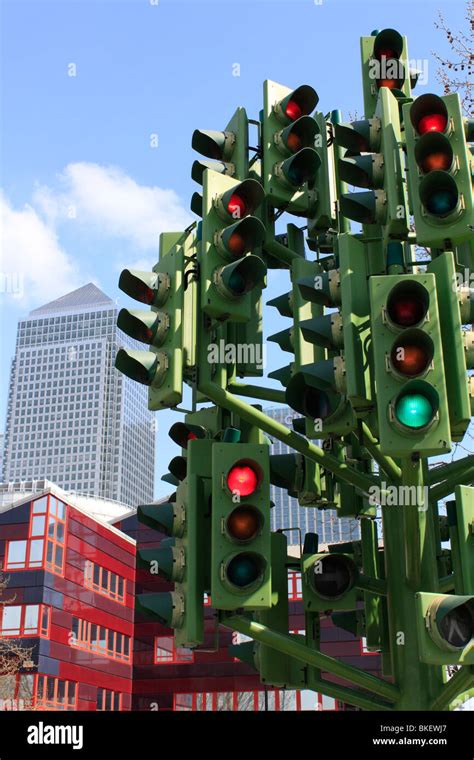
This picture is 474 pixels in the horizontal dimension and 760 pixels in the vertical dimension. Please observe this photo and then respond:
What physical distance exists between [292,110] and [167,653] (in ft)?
156

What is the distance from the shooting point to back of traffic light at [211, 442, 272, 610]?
6.31m

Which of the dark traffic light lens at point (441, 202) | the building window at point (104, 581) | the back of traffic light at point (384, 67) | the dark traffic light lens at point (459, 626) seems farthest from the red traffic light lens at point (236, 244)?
the building window at point (104, 581)

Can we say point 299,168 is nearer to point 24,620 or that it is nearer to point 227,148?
point 227,148

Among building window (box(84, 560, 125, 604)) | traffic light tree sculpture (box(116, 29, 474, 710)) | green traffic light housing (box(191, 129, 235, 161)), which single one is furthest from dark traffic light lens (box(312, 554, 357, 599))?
building window (box(84, 560, 125, 604))

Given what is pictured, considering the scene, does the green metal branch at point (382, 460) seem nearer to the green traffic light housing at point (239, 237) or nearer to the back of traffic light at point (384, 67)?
the green traffic light housing at point (239, 237)

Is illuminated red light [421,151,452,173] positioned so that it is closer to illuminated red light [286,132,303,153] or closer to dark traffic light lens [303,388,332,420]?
dark traffic light lens [303,388,332,420]

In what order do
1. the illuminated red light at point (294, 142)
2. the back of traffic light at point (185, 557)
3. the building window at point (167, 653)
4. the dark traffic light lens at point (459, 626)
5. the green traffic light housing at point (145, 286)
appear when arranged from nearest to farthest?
the dark traffic light lens at point (459, 626) < the back of traffic light at point (185, 557) < the green traffic light housing at point (145, 286) < the illuminated red light at point (294, 142) < the building window at point (167, 653)

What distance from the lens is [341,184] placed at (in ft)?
30.6

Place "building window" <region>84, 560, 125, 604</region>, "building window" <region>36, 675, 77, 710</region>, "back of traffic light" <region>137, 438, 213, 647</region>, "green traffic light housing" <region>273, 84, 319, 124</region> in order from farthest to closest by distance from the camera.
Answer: "building window" <region>84, 560, 125, 604</region> → "building window" <region>36, 675, 77, 710</region> → "green traffic light housing" <region>273, 84, 319, 124</region> → "back of traffic light" <region>137, 438, 213, 647</region>

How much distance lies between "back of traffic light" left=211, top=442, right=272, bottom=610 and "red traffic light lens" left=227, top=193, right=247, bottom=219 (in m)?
2.10

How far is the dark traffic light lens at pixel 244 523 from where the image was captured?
20.7ft

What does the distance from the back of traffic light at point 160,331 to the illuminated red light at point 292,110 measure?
6.85 feet

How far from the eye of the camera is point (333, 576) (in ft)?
25.3
